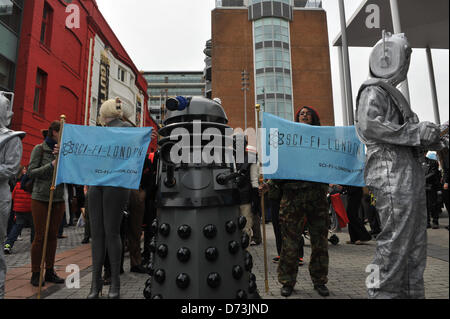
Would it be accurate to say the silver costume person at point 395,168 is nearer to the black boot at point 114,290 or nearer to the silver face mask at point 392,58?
the silver face mask at point 392,58

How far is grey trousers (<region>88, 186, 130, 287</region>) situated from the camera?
259 centimetres

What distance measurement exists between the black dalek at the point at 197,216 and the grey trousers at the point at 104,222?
917 mm

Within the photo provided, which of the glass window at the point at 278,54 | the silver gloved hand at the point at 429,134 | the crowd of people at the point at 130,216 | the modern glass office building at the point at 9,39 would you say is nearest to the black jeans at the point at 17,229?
the crowd of people at the point at 130,216

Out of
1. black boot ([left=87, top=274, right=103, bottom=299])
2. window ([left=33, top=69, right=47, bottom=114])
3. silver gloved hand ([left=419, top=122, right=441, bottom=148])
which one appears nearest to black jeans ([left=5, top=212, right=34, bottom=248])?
black boot ([left=87, top=274, right=103, bottom=299])

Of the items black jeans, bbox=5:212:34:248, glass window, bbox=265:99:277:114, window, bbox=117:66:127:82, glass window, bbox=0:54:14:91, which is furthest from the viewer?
glass window, bbox=265:99:277:114

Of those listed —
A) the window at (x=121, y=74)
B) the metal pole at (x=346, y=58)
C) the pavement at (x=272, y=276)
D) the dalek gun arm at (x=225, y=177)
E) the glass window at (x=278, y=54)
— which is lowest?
the pavement at (x=272, y=276)

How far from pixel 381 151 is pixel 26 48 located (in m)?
14.7

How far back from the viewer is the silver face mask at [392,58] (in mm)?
1941

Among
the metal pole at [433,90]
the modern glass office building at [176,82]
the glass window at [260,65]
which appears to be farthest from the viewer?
the modern glass office building at [176,82]

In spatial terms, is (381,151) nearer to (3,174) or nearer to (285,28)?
→ (3,174)

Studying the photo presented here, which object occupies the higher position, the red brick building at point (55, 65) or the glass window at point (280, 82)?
the glass window at point (280, 82)

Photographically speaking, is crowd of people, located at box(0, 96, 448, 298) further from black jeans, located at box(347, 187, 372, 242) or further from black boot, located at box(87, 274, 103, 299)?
black jeans, located at box(347, 187, 372, 242)

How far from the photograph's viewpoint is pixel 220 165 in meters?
1.81

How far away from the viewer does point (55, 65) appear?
14078 mm
